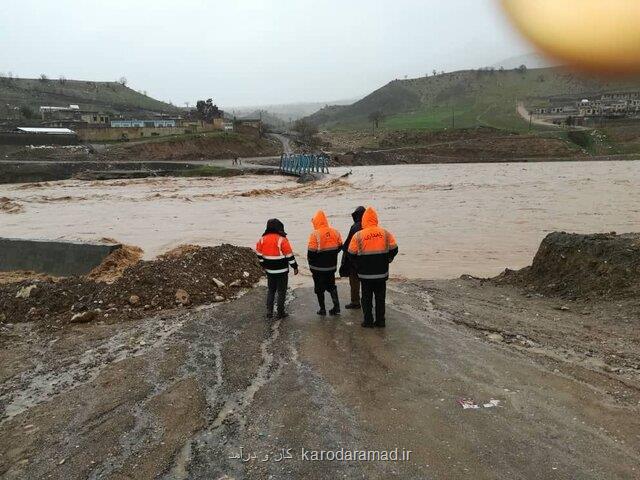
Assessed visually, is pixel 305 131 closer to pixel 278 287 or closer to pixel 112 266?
pixel 112 266

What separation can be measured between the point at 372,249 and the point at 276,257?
159cm

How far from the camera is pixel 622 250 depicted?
8.55 m

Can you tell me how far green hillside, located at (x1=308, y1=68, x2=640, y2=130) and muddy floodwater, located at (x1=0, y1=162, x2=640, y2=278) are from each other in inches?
1272

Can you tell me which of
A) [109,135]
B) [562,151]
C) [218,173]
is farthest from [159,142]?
[562,151]

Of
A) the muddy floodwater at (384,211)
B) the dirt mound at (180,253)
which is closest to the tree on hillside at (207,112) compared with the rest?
the muddy floodwater at (384,211)

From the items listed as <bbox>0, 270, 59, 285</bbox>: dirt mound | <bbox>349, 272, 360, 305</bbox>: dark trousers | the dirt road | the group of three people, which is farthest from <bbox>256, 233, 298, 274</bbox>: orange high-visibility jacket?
<bbox>0, 270, 59, 285</bbox>: dirt mound

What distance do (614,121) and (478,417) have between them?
74186 millimetres

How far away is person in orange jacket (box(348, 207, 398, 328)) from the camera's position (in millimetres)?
7129

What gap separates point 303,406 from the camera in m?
4.95

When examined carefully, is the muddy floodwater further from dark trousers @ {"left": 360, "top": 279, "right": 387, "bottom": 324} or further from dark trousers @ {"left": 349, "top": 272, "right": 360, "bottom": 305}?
dark trousers @ {"left": 360, "top": 279, "right": 387, "bottom": 324}

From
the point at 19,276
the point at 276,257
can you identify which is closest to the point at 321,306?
the point at 276,257

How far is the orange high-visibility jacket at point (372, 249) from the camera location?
7.12 meters

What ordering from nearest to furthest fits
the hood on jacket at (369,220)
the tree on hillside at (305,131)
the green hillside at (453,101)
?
the hood on jacket at (369,220) < the tree on hillside at (305,131) < the green hillside at (453,101)

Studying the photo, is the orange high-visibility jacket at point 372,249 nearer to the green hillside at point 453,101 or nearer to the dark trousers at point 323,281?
the dark trousers at point 323,281
